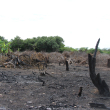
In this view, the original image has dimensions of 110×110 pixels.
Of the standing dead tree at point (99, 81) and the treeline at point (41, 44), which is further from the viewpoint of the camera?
the treeline at point (41, 44)

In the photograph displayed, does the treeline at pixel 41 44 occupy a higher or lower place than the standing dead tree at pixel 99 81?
higher

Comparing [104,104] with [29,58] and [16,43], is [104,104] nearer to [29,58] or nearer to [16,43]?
[29,58]

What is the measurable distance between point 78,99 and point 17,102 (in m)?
1.36

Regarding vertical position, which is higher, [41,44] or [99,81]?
[41,44]

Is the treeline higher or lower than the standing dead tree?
higher

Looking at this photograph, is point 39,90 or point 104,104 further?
point 39,90

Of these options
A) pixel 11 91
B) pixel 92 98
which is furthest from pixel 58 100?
pixel 11 91

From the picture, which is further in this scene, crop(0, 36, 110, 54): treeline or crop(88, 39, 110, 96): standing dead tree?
crop(0, 36, 110, 54): treeline

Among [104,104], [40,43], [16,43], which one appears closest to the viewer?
[104,104]

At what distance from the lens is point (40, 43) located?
105ft

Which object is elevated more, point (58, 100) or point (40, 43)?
point (40, 43)

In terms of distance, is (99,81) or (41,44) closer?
(99,81)

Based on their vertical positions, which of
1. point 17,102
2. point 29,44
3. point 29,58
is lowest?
point 17,102

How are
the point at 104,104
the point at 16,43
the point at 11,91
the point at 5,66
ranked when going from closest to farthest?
the point at 104,104 → the point at 11,91 → the point at 5,66 → the point at 16,43
